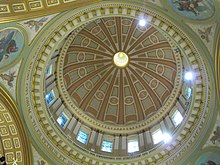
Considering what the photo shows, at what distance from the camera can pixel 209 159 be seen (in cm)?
1480

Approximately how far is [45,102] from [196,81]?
770 cm

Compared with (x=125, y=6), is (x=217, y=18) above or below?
below

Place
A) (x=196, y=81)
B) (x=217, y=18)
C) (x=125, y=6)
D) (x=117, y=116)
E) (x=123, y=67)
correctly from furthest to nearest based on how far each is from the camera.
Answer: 1. (x=123, y=67)
2. (x=117, y=116)
3. (x=196, y=81)
4. (x=125, y=6)
5. (x=217, y=18)

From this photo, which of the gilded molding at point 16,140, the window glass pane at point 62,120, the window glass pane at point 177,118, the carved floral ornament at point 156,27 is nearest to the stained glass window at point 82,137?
the window glass pane at point 62,120

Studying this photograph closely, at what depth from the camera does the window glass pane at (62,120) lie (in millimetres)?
18248

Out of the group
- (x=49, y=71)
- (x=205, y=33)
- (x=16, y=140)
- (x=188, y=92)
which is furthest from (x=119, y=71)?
(x=205, y=33)

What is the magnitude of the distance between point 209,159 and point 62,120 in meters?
8.62

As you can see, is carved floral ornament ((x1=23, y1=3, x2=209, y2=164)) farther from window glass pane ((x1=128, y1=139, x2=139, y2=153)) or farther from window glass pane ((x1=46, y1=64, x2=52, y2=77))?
window glass pane ((x1=46, y1=64, x2=52, y2=77))

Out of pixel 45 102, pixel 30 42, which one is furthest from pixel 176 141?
pixel 30 42

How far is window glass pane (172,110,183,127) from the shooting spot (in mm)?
17625

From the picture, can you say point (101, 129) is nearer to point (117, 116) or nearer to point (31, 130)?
point (117, 116)

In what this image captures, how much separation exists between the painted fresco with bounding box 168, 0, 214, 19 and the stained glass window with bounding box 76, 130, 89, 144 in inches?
386

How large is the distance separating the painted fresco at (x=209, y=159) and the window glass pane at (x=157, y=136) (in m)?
3.49

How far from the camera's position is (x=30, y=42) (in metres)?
14.1
